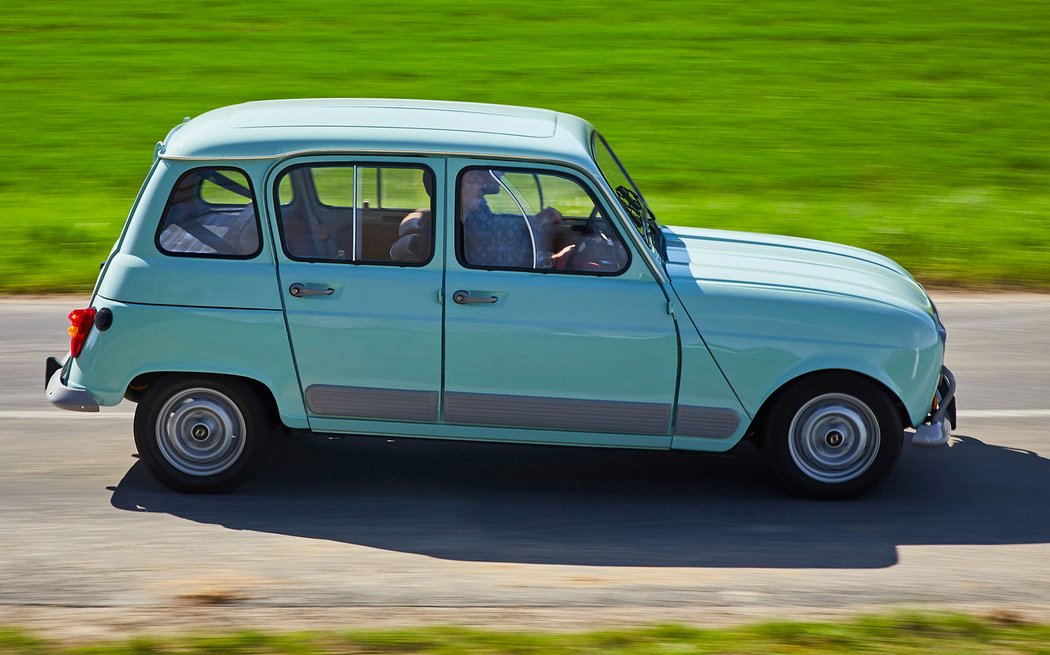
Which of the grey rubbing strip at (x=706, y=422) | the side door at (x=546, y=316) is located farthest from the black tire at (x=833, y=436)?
the side door at (x=546, y=316)

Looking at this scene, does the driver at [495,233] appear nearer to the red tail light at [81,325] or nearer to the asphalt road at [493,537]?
the asphalt road at [493,537]

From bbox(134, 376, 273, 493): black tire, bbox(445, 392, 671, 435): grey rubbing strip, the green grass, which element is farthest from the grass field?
the green grass

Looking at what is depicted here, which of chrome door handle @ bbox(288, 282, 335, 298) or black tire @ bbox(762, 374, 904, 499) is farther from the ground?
chrome door handle @ bbox(288, 282, 335, 298)

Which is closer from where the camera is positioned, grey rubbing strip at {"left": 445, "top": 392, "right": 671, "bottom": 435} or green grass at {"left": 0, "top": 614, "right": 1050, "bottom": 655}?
green grass at {"left": 0, "top": 614, "right": 1050, "bottom": 655}

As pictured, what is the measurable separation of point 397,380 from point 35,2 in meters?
18.6

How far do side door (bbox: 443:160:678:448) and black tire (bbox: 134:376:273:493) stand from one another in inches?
39.8

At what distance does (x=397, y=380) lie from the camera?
6.08 m

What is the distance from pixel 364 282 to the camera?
602 centimetres

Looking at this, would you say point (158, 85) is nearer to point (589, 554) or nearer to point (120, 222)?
point (120, 222)

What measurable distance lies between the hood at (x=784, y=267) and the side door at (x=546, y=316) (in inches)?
12.9

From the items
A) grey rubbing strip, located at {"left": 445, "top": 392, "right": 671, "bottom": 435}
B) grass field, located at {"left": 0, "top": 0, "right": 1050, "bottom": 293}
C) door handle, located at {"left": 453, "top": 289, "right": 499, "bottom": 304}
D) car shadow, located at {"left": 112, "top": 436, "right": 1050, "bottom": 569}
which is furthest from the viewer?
grass field, located at {"left": 0, "top": 0, "right": 1050, "bottom": 293}

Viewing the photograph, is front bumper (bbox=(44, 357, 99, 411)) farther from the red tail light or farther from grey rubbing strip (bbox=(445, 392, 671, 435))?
grey rubbing strip (bbox=(445, 392, 671, 435))

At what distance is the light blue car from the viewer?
599 cm

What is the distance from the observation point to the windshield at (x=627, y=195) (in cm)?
623
